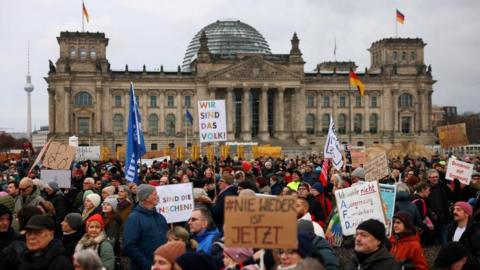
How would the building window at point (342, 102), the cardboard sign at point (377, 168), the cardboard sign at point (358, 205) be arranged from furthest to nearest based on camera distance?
1. the building window at point (342, 102)
2. the cardboard sign at point (377, 168)
3. the cardboard sign at point (358, 205)

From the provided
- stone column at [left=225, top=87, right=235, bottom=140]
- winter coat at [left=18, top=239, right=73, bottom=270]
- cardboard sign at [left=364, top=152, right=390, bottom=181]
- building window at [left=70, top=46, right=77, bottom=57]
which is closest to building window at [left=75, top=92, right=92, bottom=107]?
building window at [left=70, top=46, right=77, bottom=57]

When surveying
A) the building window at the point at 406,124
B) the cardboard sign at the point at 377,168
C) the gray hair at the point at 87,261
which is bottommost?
the gray hair at the point at 87,261

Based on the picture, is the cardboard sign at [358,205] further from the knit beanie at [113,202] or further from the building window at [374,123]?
the building window at [374,123]

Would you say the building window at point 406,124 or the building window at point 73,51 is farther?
the building window at point 406,124

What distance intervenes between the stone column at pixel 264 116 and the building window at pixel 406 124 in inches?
680

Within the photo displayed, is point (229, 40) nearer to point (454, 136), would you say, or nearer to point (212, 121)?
point (454, 136)

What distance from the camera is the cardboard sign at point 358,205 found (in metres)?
8.66

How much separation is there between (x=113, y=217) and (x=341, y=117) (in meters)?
71.6

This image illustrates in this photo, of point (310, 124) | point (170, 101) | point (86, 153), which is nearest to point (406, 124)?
point (310, 124)

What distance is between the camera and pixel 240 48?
89.7 meters

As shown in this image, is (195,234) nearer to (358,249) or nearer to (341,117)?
(358,249)

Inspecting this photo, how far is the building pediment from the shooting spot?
242 ft

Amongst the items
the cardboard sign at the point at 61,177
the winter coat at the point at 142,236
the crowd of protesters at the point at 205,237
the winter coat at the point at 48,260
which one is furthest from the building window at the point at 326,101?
the winter coat at the point at 48,260

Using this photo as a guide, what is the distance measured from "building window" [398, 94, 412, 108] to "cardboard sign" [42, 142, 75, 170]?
216ft
